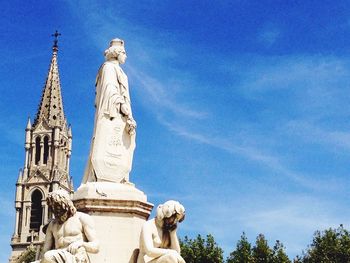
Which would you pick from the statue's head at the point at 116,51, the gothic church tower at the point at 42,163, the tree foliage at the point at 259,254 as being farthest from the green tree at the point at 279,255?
the gothic church tower at the point at 42,163

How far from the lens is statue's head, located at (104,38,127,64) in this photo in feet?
37.0

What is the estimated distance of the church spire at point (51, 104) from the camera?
111 metres

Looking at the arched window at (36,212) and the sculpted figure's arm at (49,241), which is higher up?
the arched window at (36,212)

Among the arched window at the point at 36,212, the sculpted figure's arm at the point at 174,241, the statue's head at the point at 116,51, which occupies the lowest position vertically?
the sculpted figure's arm at the point at 174,241

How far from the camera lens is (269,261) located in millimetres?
36344

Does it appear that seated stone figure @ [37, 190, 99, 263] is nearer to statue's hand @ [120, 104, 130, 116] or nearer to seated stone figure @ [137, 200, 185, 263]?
seated stone figure @ [137, 200, 185, 263]

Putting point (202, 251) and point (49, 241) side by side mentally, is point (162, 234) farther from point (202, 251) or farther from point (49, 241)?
point (202, 251)

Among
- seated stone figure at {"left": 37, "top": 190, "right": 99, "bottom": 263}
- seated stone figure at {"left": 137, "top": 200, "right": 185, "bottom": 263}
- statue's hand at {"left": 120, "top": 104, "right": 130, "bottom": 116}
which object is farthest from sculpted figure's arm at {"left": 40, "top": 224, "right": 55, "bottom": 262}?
statue's hand at {"left": 120, "top": 104, "right": 130, "bottom": 116}

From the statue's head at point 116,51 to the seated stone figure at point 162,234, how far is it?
3.56 meters

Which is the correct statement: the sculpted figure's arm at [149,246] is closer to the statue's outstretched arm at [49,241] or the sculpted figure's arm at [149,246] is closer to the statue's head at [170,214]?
the statue's head at [170,214]

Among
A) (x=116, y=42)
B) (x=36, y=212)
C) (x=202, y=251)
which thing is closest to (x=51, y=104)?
(x=36, y=212)

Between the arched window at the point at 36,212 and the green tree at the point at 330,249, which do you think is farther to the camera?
the arched window at the point at 36,212

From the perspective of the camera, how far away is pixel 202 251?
38.2 metres

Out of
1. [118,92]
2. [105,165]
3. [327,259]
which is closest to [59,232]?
[105,165]
